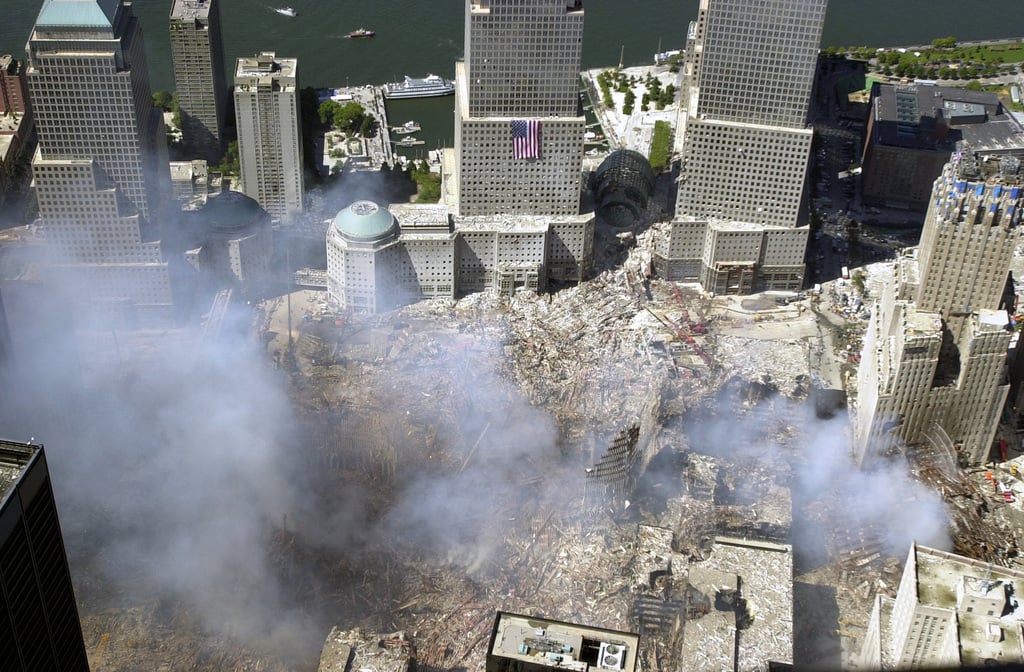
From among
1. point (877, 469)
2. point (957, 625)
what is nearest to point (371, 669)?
point (957, 625)

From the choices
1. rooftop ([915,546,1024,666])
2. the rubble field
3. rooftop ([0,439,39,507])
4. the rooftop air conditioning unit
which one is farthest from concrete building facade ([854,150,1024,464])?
rooftop ([0,439,39,507])

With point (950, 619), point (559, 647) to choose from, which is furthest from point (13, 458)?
point (950, 619)

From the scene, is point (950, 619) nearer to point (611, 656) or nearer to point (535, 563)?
point (611, 656)

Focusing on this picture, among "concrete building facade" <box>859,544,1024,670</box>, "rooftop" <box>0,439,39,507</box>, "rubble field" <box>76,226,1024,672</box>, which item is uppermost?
"rooftop" <box>0,439,39,507</box>

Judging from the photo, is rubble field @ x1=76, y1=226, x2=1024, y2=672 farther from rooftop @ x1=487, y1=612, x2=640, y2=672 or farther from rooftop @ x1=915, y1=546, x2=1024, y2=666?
rooftop @ x1=487, y1=612, x2=640, y2=672

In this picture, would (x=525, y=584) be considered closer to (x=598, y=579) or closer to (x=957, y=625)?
(x=598, y=579)

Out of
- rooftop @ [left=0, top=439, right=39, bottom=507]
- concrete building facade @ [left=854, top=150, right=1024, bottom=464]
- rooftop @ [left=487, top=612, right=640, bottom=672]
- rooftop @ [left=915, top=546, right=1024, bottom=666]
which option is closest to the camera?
A: rooftop @ [left=0, top=439, right=39, bottom=507]
